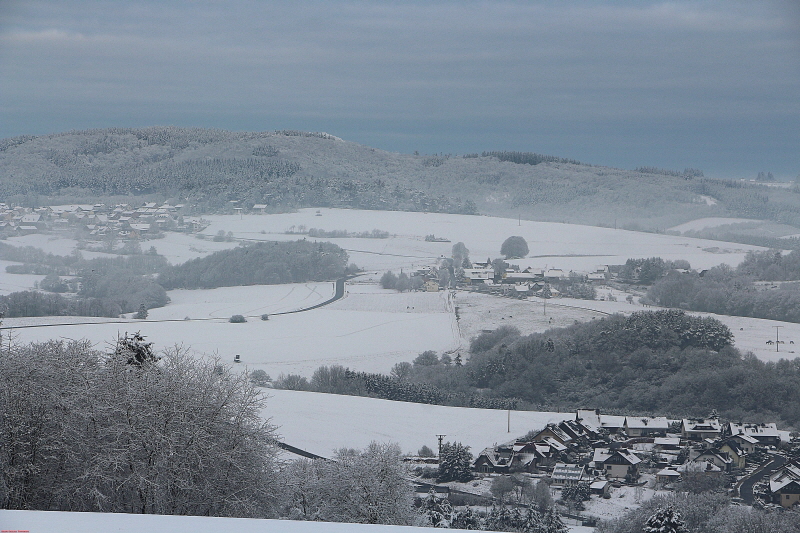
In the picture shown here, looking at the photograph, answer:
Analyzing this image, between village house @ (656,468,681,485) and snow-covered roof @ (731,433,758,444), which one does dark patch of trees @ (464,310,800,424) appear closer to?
snow-covered roof @ (731,433,758,444)

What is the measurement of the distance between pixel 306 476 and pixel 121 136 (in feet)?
13.1

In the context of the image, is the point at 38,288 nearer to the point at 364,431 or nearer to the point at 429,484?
the point at 364,431

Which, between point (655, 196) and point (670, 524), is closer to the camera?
point (670, 524)

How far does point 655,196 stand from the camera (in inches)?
299

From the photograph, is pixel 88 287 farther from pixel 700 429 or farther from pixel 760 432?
pixel 760 432

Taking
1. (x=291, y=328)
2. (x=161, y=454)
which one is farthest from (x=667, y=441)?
(x=161, y=454)

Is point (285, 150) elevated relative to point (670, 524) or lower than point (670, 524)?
elevated

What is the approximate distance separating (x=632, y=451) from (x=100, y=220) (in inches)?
219

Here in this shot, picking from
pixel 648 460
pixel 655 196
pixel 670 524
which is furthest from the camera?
pixel 655 196

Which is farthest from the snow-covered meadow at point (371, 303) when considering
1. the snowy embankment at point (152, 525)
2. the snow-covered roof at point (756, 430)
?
the snowy embankment at point (152, 525)

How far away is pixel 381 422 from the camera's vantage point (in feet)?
22.9

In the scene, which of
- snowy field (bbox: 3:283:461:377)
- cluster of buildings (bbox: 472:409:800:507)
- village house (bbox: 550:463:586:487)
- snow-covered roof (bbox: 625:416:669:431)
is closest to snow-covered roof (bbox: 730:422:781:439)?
cluster of buildings (bbox: 472:409:800:507)

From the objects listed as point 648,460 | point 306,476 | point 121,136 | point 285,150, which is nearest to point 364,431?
point 306,476

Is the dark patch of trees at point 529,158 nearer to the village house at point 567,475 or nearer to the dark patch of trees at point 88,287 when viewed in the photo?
the village house at point 567,475
